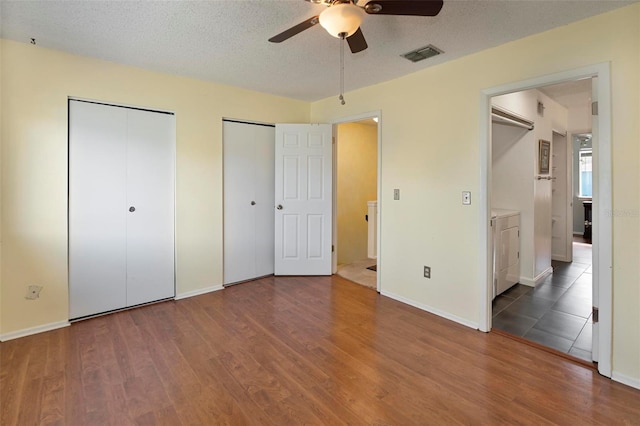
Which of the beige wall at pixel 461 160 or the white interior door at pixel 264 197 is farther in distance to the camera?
the white interior door at pixel 264 197

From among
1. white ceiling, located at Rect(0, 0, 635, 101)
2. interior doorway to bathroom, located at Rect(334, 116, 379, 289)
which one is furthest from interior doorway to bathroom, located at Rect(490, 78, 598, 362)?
interior doorway to bathroom, located at Rect(334, 116, 379, 289)

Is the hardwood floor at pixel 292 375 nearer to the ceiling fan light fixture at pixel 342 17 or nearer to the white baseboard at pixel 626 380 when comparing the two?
the white baseboard at pixel 626 380

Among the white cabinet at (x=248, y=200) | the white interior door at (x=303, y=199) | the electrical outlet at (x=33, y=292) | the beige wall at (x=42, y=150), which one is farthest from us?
the white interior door at (x=303, y=199)

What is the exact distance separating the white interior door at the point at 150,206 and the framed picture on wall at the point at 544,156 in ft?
14.9

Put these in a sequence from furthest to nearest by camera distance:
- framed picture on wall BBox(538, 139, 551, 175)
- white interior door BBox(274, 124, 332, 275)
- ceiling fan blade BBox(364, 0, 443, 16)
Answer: white interior door BBox(274, 124, 332, 275)
framed picture on wall BBox(538, 139, 551, 175)
ceiling fan blade BBox(364, 0, 443, 16)

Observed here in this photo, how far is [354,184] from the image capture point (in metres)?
5.40

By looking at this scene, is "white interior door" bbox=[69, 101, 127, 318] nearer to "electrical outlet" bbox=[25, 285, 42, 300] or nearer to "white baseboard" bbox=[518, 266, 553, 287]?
"electrical outlet" bbox=[25, 285, 42, 300]

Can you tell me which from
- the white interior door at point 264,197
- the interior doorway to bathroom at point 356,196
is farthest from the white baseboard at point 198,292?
the interior doorway to bathroom at point 356,196

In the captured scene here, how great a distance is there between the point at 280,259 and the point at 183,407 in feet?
8.40

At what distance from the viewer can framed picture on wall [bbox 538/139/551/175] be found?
410 cm

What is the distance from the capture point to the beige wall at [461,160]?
2.01 meters

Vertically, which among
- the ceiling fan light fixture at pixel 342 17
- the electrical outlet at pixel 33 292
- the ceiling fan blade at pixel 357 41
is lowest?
the electrical outlet at pixel 33 292

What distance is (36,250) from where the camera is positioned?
269 centimetres

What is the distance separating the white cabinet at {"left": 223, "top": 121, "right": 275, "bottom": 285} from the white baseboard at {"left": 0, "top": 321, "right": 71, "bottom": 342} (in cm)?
158
